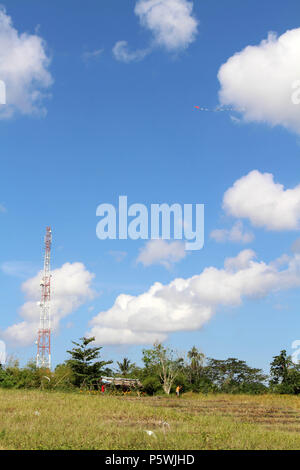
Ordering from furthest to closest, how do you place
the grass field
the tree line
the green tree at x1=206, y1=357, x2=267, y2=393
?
the green tree at x1=206, y1=357, x2=267, y2=393 → the tree line → the grass field

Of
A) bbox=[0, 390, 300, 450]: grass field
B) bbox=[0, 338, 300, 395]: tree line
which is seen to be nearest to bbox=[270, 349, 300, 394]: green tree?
bbox=[0, 338, 300, 395]: tree line

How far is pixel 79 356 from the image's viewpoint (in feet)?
111

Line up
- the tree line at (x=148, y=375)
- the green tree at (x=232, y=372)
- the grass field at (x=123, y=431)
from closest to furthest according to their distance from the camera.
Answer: the grass field at (x=123, y=431)
the tree line at (x=148, y=375)
the green tree at (x=232, y=372)

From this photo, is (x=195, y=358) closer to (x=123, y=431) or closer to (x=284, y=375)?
(x=284, y=375)

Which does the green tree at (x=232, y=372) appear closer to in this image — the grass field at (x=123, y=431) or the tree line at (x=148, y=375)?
the tree line at (x=148, y=375)

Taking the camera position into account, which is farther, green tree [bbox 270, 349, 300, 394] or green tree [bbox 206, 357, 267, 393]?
green tree [bbox 206, 357, 267, 393]

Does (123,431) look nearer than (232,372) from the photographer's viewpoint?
Yes

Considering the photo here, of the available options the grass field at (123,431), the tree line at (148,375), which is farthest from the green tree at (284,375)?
the grass field at (123,431)

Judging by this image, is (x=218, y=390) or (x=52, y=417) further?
(x=218, y=390)

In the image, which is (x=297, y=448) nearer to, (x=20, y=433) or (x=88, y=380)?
(x=20, y=433)

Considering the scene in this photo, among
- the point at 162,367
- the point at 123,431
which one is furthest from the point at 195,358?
the point at 123,431

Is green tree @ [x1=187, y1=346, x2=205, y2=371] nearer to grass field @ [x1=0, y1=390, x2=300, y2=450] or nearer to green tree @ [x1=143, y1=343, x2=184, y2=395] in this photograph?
green tree @ [x1=143, y1=343, x2=184, y2=395]
